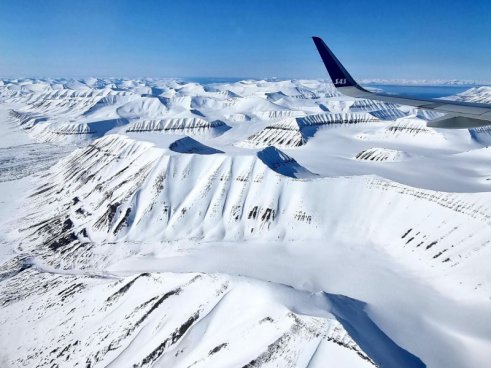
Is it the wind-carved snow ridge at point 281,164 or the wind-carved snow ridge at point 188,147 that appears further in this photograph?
the wind-carved snow ridge at point 188,147

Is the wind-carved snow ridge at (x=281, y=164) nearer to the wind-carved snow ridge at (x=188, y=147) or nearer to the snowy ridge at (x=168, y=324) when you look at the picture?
the wind-carved snow ridge at (x=188, y=147)

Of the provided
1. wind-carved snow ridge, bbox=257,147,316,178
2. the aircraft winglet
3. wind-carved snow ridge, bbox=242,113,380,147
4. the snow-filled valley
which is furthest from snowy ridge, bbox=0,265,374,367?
wind-carved snow ridge, bbox=242,113,380,147

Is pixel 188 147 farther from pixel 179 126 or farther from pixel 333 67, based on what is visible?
pixel 179 126

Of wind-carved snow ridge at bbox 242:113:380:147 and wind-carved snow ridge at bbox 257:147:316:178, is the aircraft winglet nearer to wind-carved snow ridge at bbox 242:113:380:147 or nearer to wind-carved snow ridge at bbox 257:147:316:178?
wind-carved snow ridge at bbox 257:147:316:178

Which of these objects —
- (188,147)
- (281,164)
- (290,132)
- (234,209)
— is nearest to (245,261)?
(234,209)

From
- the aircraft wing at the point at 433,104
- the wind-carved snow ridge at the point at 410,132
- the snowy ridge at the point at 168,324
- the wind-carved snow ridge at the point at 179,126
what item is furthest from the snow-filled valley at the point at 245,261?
the wind-carved snow ridge at the point at 179,126

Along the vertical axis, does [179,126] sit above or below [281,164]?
below
